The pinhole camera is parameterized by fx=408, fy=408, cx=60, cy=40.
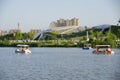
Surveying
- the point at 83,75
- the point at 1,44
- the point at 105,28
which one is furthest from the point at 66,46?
the point at 83,75

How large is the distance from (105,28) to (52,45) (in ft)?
52.9

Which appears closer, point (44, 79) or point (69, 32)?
point (44, 79)

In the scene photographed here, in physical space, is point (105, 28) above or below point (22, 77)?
above

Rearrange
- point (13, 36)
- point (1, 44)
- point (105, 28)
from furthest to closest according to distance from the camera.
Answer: point (13, 36) → point (105, 28) → point (1, 44)

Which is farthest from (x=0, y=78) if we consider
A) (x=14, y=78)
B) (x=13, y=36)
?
(x=13, y=36)

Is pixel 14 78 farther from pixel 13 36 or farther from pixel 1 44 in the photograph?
pixel 13 36

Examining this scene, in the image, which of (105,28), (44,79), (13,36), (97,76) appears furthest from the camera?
(13,36)

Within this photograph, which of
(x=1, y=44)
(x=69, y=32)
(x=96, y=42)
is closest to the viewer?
(x=96, y=42)

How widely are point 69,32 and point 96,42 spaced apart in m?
30.1

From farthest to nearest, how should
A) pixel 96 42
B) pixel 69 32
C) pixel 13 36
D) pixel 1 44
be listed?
pixel 69 32, pixel 13 36, pixel 1 44, pixel 96 42

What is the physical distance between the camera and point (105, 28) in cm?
6969

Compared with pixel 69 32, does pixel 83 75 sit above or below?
below

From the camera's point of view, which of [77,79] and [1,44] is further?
[1,44]

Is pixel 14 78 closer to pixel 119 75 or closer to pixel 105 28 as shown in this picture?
pixel 119 75
